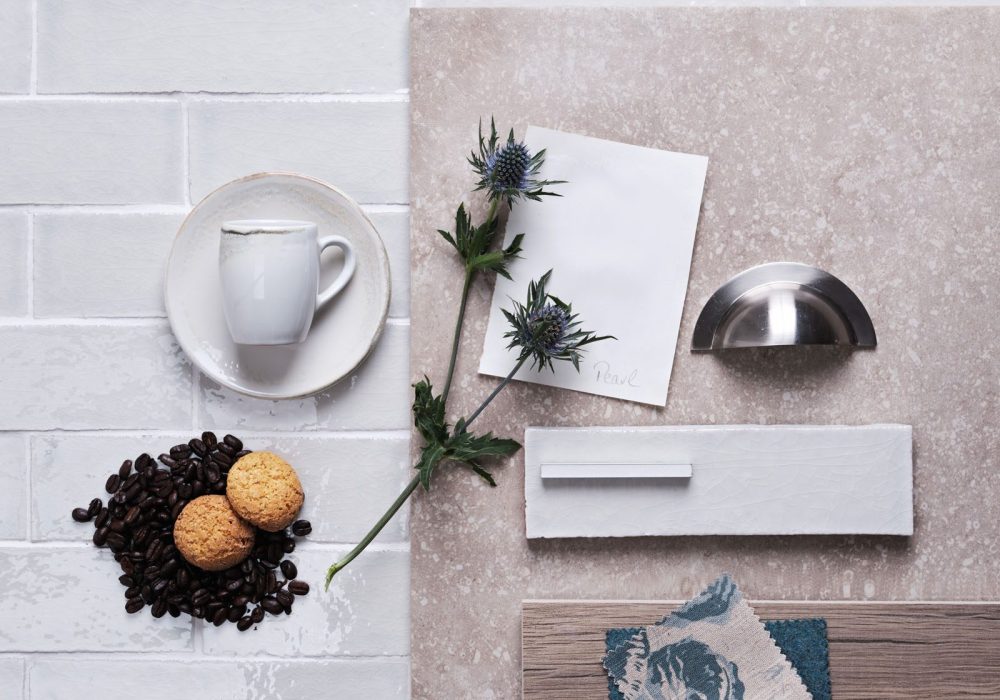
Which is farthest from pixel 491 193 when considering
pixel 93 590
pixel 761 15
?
pixel 93 590

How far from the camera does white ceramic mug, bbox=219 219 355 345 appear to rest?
2.35 ft

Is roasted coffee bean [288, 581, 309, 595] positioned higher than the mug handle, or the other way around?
the mug handle

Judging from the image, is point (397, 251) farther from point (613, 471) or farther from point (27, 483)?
point (27, 483)

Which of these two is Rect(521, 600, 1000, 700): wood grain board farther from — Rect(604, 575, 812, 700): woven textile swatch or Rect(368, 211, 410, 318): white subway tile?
Rect(368, 211, 410, 318): white subway tile

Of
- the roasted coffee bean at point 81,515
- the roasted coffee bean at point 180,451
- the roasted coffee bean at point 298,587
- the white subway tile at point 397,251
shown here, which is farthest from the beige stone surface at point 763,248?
the roasted coffee bean at point 81,515

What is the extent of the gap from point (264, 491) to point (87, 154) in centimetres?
42

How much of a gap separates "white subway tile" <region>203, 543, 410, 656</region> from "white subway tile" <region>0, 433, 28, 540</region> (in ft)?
0.81

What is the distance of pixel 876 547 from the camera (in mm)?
816

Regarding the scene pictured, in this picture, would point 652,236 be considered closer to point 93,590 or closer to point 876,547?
point 876,547

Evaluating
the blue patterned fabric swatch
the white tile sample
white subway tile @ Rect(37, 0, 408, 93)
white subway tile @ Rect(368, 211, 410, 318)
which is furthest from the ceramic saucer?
the blue patterned fabric swatch

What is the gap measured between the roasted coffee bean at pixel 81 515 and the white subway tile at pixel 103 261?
8.5 inches

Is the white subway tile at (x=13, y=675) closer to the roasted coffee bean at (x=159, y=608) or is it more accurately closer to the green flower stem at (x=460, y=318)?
the roasted coffee bean at (x=159, y=608)

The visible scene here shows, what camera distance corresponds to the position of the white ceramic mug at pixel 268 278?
2.35 ft

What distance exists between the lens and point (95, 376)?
83cm
